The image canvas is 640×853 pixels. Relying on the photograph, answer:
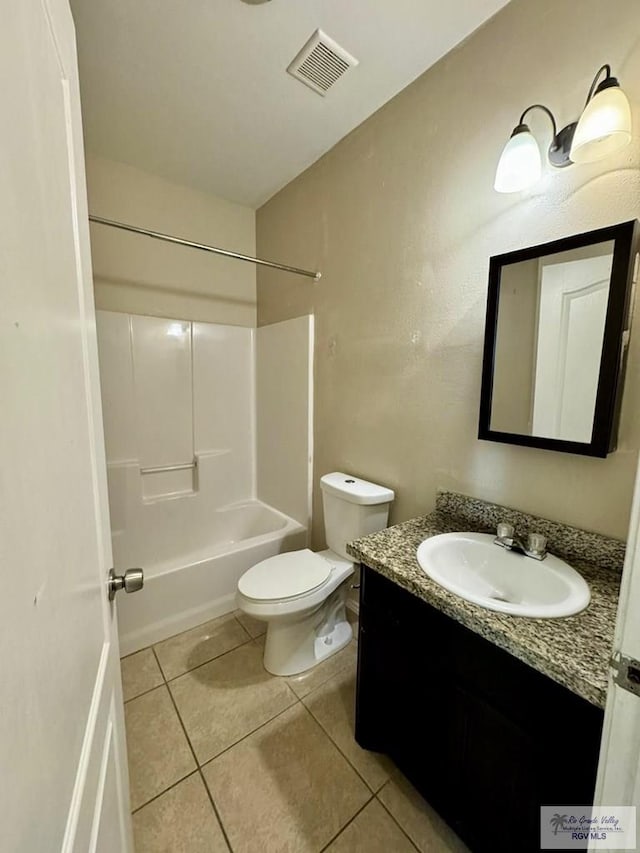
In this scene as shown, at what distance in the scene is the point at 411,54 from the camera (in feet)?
4.42

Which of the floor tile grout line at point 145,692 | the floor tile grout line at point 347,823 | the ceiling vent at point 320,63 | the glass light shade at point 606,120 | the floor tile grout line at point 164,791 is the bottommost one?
the floor tile grout line at point 347,823

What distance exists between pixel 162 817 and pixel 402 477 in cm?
142

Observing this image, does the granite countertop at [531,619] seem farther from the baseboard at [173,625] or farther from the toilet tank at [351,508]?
the baseboard at [173,625]

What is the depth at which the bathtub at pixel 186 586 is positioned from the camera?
1744 millimetres

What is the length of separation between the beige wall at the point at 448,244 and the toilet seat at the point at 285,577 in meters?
0.49

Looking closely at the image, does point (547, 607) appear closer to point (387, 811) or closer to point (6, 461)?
point (387, 811)

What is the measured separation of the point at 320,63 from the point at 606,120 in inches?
42.8

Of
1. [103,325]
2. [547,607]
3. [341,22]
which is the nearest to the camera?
[547,607]

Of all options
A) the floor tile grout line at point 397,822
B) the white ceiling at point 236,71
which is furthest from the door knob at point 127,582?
the white ceiling at point 236,71

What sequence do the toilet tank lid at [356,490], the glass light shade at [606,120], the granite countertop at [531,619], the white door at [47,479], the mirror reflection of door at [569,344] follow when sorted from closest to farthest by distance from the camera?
the white door at [47,479], the granite countertop at [531,619], the glass light shade at [606,120], the mirror reflection of door at [569,344], the toilet tank lid at [356,490]

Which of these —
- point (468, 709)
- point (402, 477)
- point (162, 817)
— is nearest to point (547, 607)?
point (468, 709)

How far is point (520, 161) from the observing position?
1.06 m

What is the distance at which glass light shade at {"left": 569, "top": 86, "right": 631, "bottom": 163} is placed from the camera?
87cm

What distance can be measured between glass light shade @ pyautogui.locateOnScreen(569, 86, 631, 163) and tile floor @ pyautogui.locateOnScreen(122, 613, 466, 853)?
2.01 metres
